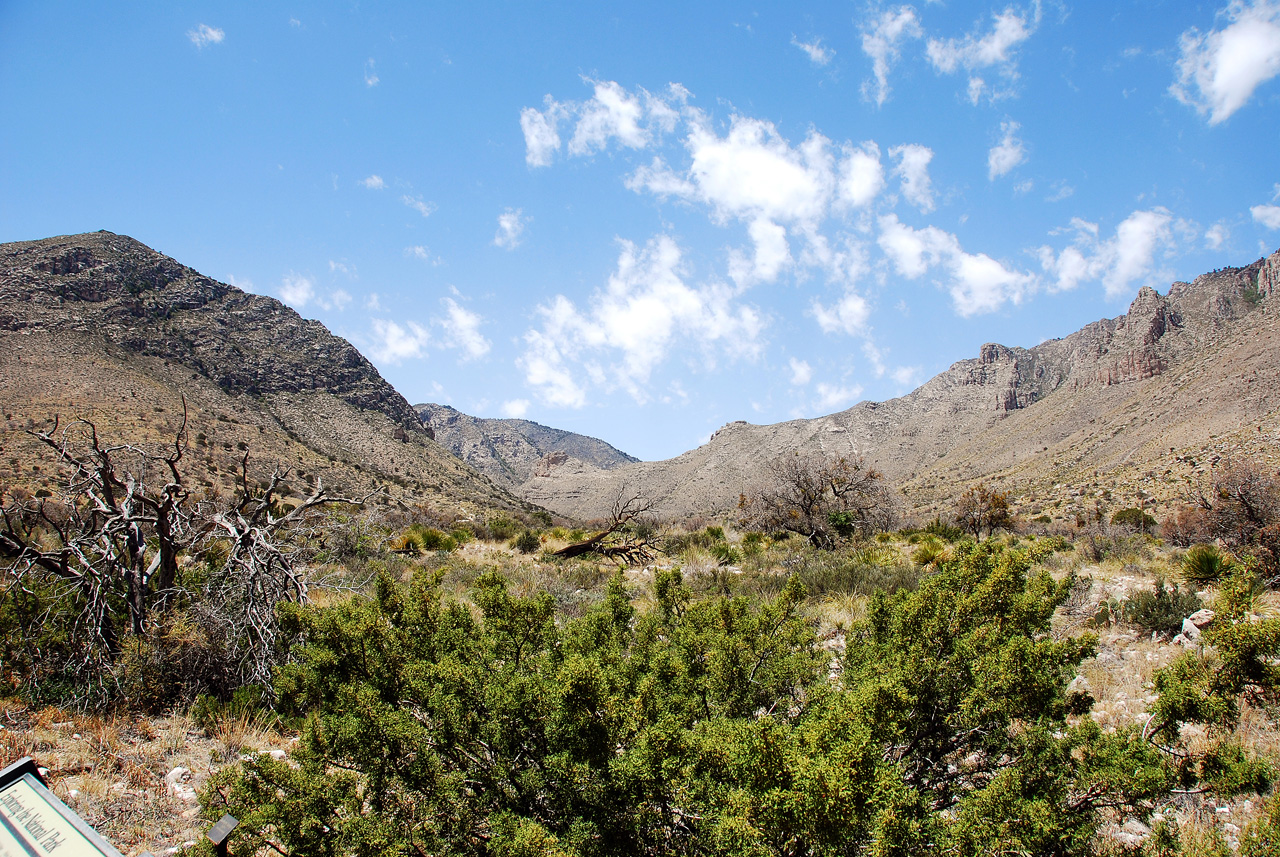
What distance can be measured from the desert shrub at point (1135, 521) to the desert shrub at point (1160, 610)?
11.1 m

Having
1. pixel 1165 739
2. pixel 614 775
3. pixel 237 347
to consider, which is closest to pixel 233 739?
pixel 614 775

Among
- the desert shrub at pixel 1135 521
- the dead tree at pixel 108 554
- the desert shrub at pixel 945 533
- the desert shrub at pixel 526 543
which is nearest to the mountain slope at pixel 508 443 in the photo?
the desert shrub at pixel 526 543

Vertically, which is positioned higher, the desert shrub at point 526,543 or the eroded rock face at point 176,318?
the eroded rock face at point 176,318

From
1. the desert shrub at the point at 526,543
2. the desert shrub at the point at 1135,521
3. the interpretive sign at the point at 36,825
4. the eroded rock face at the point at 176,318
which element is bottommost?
the desert shrub at the point at 526,543

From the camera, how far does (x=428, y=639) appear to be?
Result: 13.8 feet

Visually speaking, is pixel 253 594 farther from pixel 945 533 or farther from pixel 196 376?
pixel 196 376

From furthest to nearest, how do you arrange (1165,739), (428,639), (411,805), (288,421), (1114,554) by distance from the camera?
(288,421)
(1114,554)
(428,639)
(411,805)
(1165,739)

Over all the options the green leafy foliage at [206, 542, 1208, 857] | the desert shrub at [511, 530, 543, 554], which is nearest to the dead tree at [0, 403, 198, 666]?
the green leafy foliage at [206, 542, 1208, 857]

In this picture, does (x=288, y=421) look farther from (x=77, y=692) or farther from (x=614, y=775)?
(x=614, y=775)

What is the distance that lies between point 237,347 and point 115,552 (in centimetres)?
6702

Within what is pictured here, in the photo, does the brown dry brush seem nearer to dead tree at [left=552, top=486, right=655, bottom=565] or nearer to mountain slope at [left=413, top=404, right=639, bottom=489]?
dead tree at [left=552, top=486, right=655, bottom=565]

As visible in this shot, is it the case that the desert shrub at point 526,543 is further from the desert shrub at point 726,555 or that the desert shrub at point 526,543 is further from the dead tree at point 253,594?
the dead tree at point 253,594

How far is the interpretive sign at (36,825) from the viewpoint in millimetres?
1927

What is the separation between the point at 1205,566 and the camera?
826cm
